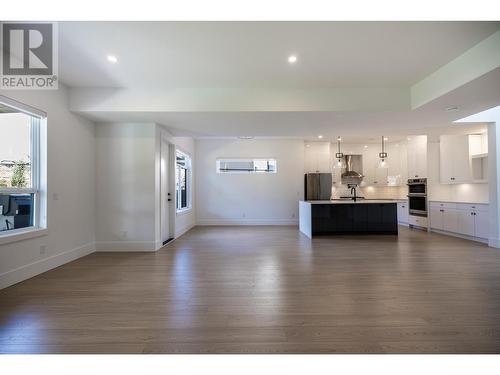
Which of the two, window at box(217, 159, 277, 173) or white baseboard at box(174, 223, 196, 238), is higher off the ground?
window at box(217, 159, 277, 173)

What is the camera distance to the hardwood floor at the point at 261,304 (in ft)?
6.30

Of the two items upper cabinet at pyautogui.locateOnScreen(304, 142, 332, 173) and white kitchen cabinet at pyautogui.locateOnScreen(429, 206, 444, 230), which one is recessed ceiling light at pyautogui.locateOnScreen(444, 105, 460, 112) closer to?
white kitchen cabinet at pyautogui.locateOnScreen(429, 206, 444, 230)

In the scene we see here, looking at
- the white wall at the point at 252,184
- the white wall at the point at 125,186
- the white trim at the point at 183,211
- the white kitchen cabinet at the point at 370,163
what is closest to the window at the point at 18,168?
the white wall at the point at 125,186

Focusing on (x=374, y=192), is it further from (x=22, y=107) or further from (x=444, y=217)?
(x=22, y=107)

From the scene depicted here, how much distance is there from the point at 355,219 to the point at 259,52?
496 cm

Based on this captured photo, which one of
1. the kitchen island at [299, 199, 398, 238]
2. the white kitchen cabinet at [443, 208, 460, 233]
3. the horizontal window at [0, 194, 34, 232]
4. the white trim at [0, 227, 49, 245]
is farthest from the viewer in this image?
the kitchen island at [299, 199, 398, 238]

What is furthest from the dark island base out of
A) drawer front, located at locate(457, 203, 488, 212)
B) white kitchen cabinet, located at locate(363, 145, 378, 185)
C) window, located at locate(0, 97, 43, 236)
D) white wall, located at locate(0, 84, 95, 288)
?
window, located at locate(0, 97, 43, 236)

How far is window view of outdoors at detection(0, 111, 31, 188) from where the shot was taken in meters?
3.29

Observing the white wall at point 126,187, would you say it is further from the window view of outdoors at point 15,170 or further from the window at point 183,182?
the window at point 183,182

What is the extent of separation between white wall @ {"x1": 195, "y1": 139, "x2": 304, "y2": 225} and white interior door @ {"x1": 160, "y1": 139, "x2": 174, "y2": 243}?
2644 millimetres

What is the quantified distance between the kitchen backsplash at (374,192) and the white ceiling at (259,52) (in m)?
5.53

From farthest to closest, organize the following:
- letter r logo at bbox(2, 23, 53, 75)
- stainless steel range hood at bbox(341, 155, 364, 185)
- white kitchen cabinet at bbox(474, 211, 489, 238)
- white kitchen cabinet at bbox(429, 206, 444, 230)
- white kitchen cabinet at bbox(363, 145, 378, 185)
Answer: white kitchen cabinet at bbox(363, 145, 378, 185)
stainless steel range hood at bbox(341, 155, 364, 185)
white kitchen cabinet at bbox(429, 206, 444, 230)
white kitchen cabinet at bbox(474, 211, 489, 238)
letter r logo at bbox(2, 23, 53, 75)

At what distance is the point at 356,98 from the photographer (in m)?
4.23

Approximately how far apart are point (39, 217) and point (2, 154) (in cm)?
100
